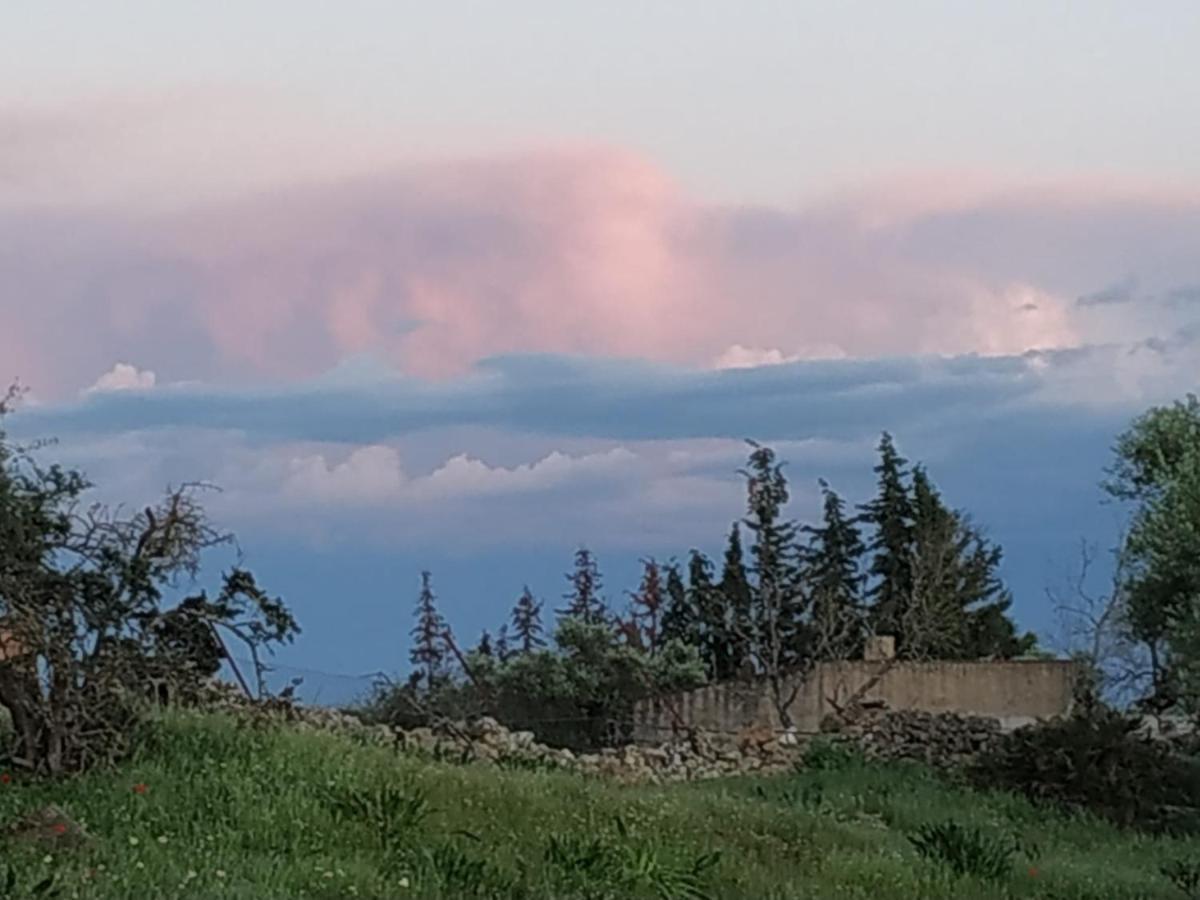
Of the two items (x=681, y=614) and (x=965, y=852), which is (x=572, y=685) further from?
(x=965, y=852)

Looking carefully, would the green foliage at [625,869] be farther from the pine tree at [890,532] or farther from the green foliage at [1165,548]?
the pine tree at [890,532]

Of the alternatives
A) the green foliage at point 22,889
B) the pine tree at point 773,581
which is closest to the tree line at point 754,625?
the pine tree at point 773,581

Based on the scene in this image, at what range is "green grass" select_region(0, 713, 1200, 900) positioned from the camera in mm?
9539

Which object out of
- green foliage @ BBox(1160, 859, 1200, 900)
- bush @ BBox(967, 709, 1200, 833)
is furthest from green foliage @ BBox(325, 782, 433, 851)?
bush @ BBox(967, 709, 1200, 833)

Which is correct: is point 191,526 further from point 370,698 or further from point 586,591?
point 586,591

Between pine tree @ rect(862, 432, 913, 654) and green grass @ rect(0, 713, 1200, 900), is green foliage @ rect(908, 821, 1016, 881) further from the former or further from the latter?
pine tree @ rect(862, 432, 913, 654)

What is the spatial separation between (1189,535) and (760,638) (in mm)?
7152

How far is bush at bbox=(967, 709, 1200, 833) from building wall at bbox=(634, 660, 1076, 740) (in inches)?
218

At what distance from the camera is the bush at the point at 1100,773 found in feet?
65.2

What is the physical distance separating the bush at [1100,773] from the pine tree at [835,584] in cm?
774

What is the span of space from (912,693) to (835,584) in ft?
20.7

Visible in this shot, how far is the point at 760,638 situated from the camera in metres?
28.9

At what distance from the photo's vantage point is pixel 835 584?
1332 inches

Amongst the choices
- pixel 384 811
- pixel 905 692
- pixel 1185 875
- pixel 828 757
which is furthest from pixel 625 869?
pixel 905 692
